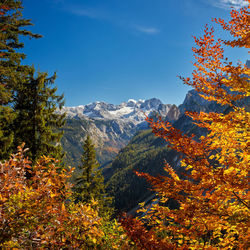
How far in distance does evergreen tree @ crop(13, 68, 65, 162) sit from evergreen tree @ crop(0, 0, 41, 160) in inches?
24.0

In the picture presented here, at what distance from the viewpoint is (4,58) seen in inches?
484

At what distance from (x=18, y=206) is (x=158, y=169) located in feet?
643

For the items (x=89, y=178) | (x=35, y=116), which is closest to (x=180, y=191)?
Answer: (x=35, y=116)

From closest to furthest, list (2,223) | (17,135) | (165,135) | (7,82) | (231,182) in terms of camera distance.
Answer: (2,223) → (231,182) → (165,135) → (7,82) → (17,135)

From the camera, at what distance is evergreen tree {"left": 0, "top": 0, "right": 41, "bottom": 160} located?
11.3 meters

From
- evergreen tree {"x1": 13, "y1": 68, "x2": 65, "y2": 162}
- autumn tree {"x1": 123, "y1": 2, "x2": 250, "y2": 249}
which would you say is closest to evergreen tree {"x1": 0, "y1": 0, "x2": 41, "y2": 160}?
evergreen tree {"x1": 13, "y1": 68, "x2": 65, "y2": 162}

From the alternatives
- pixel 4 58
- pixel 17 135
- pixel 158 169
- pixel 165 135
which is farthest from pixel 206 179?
pixel 158 169

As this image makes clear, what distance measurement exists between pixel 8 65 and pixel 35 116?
13.6 feet

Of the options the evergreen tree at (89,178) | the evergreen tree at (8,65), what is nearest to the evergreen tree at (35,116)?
the evergreen tree at (8,65)

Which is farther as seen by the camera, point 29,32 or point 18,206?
point 29,32

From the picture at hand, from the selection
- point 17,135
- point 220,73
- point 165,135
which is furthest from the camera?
point 17,135

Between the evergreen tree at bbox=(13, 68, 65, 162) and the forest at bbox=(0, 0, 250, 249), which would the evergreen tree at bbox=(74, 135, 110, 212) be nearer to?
the evergreen tree at bbox=(13, 68, 65, 162)

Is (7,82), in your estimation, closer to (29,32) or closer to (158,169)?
(29,32)

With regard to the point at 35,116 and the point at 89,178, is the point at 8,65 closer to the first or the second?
the point at 35,116
